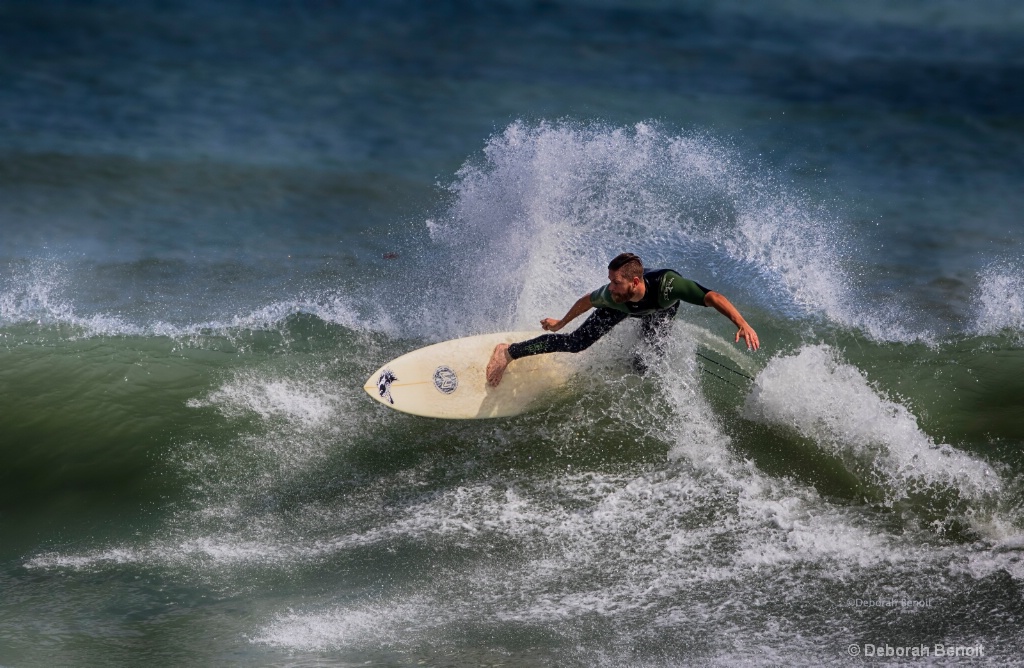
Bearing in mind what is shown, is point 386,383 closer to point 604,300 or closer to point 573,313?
point 573,313

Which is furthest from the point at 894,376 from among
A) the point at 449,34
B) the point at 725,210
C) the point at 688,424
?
the point at 449,34

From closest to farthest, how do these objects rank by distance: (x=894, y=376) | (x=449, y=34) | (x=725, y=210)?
(x=894, y=376), (x=725, y=210), (x=449, y=34)

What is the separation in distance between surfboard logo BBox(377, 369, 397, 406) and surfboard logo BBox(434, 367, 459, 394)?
30cm

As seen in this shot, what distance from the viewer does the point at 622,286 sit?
227 inches

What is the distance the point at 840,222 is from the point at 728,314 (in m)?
6.27

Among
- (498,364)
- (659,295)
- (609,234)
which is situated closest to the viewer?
(659,295)

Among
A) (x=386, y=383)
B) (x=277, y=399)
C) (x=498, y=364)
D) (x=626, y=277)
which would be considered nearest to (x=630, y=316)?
(x=626, y=277)

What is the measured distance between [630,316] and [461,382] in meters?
1.26

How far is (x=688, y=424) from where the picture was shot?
6305 millimetres

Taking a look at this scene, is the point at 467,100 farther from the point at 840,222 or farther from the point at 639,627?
the point at 639,627

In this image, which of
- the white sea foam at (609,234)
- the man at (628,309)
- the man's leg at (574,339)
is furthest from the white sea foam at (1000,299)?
the man's leg at (574,339)

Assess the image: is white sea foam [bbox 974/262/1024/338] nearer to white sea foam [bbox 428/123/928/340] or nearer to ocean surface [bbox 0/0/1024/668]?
ocean surface [bbox 0/0/1024/668]

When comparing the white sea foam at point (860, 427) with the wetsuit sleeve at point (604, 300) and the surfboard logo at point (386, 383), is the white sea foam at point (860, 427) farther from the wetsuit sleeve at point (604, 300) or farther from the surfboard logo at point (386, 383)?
the surfboard logo at point (386, 383)

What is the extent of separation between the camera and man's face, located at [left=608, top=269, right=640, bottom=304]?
18.8ft
